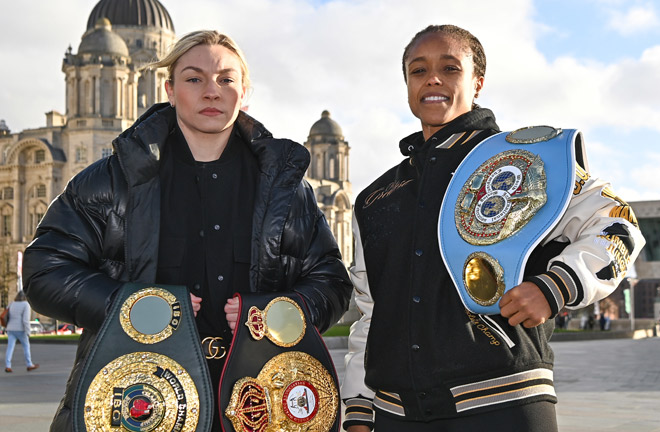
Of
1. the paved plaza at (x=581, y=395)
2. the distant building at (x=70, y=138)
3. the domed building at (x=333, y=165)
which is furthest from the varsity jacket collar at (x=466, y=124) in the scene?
the domed building at (x=333, y=165)

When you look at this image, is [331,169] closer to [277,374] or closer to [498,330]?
[277,374]

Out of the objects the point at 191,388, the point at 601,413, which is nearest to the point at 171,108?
the point at 191,388

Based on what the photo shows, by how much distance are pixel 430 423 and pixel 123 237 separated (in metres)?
1.14

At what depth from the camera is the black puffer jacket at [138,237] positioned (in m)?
2.61

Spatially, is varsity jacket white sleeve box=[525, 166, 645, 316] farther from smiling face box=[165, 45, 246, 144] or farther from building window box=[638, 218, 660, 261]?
building window box=[638, 218, 660, 261]

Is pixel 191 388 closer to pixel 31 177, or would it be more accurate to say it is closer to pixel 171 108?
pixel 171 108

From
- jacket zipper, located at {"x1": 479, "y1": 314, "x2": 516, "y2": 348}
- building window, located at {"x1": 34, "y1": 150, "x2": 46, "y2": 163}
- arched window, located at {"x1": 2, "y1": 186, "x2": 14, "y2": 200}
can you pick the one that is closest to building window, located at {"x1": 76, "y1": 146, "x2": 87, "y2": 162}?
building window, located at {"x1": 34, "y1": 150, "x2": 46, "y2": 163}

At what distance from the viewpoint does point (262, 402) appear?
2.60 m

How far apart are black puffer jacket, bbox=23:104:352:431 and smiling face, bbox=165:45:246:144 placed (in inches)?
5.2

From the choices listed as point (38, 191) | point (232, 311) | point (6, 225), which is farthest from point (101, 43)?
point (232, 311)

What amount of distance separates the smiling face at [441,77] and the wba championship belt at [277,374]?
754 mm

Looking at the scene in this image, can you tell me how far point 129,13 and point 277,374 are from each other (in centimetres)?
7814

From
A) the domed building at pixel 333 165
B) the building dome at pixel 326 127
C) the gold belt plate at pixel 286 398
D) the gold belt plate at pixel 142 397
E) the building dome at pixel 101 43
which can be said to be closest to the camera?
the gold belt plate at pixel 142 397

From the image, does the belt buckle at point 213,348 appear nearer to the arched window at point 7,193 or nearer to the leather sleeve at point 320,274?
the leather sleeve at point 320,274
